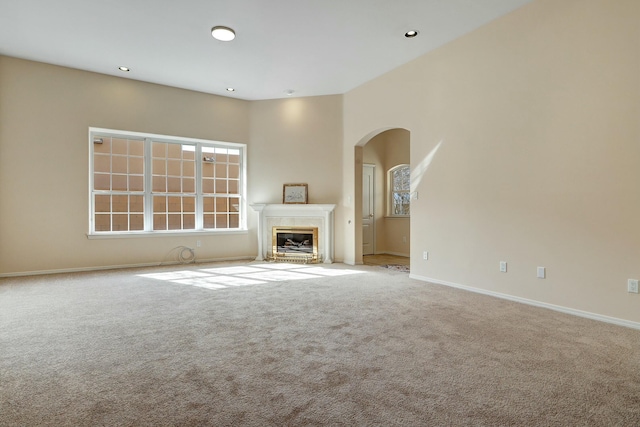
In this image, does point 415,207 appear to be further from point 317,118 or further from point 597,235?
point 317,118

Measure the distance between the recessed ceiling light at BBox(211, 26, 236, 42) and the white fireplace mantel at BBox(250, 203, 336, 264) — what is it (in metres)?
3.15

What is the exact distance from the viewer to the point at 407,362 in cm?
221

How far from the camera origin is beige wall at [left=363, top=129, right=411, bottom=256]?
7.80 m

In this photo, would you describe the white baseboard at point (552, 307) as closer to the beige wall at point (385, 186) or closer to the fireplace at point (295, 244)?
the fireplace at point (295, 244)

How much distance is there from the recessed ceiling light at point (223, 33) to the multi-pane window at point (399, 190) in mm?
4768

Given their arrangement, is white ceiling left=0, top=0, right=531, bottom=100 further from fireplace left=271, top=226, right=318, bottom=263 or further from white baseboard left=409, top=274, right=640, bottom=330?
white baseboard left=409, top=274, right=640, bottom=330

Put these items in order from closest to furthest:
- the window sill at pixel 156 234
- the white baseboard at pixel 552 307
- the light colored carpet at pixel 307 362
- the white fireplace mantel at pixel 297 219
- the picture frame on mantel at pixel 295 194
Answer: the light colored carpet at pixel 307 362, the white baseboard at pixel 552 307, the window sill at pixel 156 234, the white fireplace mantel at pixel 297 219, the picture frame on mantel at pixel 295 194

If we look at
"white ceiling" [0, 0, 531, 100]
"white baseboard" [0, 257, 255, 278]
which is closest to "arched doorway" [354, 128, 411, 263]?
"white ceiling" [0, 0, 531, 100]

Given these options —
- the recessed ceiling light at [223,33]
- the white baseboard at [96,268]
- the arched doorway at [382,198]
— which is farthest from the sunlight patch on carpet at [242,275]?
the recessed ceiling light at [223,33]

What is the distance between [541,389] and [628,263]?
6.27 ft

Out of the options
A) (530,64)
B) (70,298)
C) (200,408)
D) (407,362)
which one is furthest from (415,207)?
(70,298)

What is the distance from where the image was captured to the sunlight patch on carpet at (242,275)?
4.72 meters

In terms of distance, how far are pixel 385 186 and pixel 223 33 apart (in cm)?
502

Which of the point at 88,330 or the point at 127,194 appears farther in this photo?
the point at 127,194
